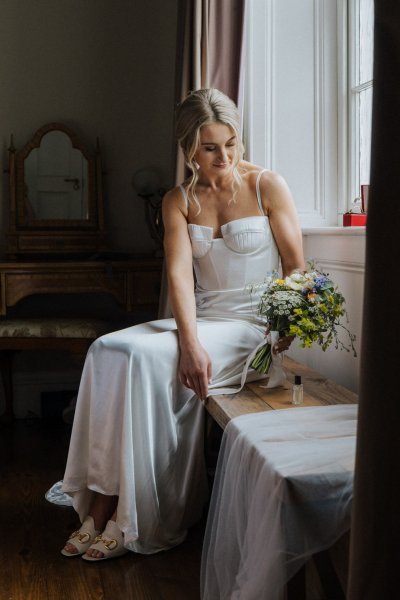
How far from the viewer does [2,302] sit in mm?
3914

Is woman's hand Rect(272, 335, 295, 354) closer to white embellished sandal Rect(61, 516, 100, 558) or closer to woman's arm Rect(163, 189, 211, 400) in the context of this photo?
woman's arm Rect(163, 189, 211, 400)

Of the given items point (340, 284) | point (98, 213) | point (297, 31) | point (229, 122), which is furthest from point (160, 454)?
point (98, 213)

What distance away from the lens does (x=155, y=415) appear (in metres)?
2.52

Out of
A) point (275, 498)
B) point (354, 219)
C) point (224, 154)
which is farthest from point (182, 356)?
point (275, 498)

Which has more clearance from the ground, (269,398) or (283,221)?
(283,221)

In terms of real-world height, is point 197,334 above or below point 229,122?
below

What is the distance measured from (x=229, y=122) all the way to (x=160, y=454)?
1.16 metres

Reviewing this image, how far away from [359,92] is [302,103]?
26cm

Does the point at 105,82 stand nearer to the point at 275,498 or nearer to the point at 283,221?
the point at 283,221

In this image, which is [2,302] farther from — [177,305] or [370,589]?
[370,589]

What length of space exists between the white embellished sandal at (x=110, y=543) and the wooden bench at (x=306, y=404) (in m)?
0.50

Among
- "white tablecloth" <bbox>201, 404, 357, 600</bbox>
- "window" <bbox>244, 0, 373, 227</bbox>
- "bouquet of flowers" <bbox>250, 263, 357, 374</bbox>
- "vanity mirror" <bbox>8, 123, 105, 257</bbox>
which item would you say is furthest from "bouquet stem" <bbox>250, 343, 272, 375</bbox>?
"vanity mirror" <bbox>8, 123, 105, 257</bbox>

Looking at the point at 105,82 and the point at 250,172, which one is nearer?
the point at 250,172

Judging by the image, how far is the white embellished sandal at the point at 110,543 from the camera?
2443 millimetres
